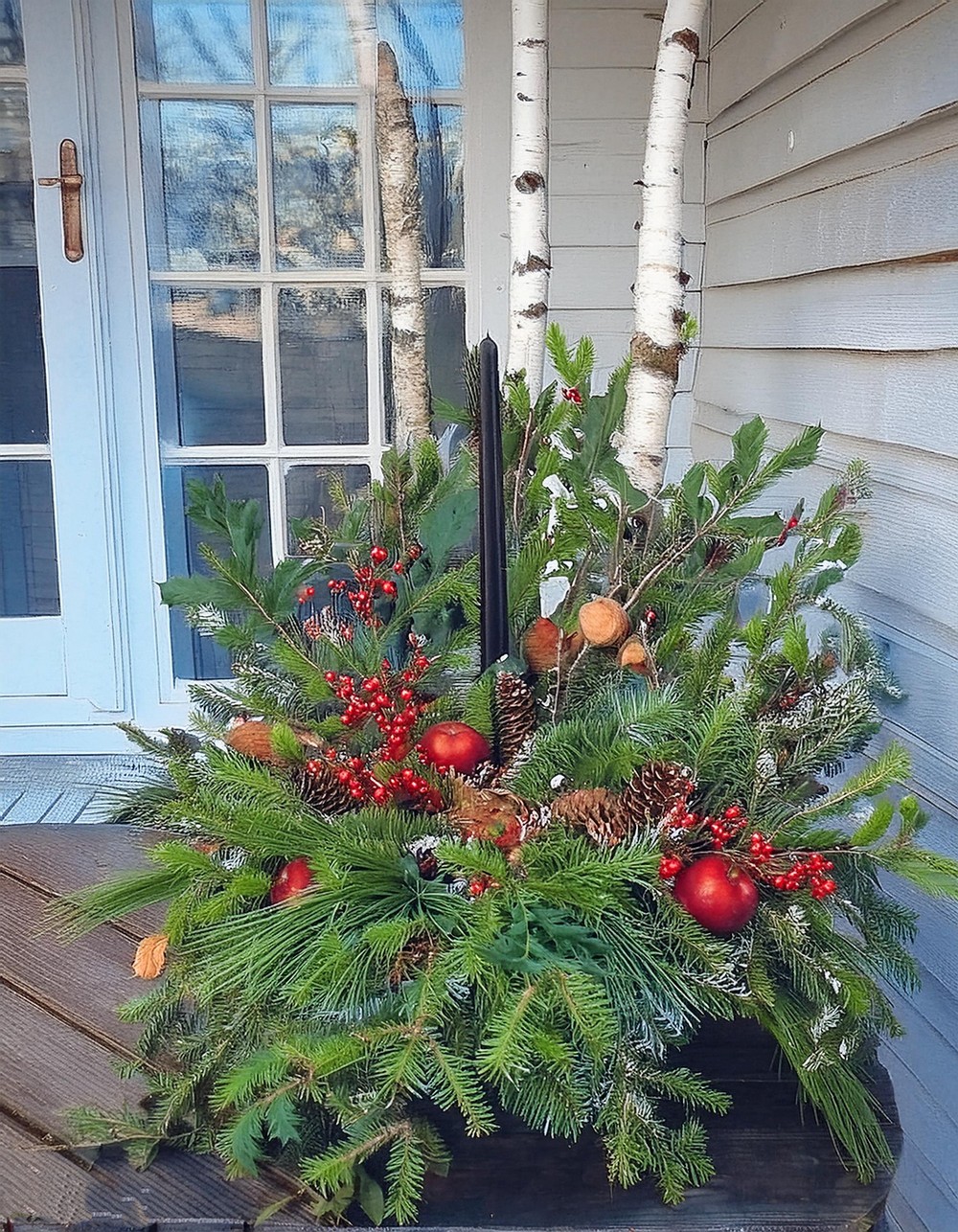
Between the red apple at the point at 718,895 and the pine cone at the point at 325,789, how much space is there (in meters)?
0.27

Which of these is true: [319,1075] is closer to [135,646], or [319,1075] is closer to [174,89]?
[135,646]

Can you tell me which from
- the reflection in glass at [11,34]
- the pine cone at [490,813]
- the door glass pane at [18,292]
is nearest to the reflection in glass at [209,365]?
the door glass pane at [18,292]

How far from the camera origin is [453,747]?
84 cm

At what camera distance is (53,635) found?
2449mm

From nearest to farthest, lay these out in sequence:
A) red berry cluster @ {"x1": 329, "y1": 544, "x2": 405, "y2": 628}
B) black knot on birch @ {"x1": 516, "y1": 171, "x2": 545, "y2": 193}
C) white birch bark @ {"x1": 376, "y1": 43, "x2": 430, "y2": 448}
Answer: red berry cluster @ {"x1": 329, "y1": 544, "x2": 405, "y2": 628} → black knot on birch @ {"x1": 516, "y1": 171, "x2": 545, "y2": 193} → white birch bark @ {"x1": 376, "y1": 43, "x2": 430, "y2": 448}

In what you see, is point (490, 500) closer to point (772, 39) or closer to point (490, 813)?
point (490, 813)

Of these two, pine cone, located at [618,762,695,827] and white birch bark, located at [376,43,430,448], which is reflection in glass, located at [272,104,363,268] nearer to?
white birch bark, located at [376,43,430,448]

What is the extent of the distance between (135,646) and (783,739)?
1.97 m

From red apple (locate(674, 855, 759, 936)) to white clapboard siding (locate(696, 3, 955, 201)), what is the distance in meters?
0.90

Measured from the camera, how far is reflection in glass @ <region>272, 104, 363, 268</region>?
2344 millimetres

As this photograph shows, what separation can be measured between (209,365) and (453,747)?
6.09 ft

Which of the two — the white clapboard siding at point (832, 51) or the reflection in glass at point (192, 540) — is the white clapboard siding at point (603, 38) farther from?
the reflection in glass at point (192, 540)

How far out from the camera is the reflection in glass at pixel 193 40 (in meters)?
2.27

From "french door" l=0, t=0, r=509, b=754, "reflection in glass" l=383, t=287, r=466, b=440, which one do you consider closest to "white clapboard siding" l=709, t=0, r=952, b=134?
"french door" l=0, t=0, r=509, b=754
